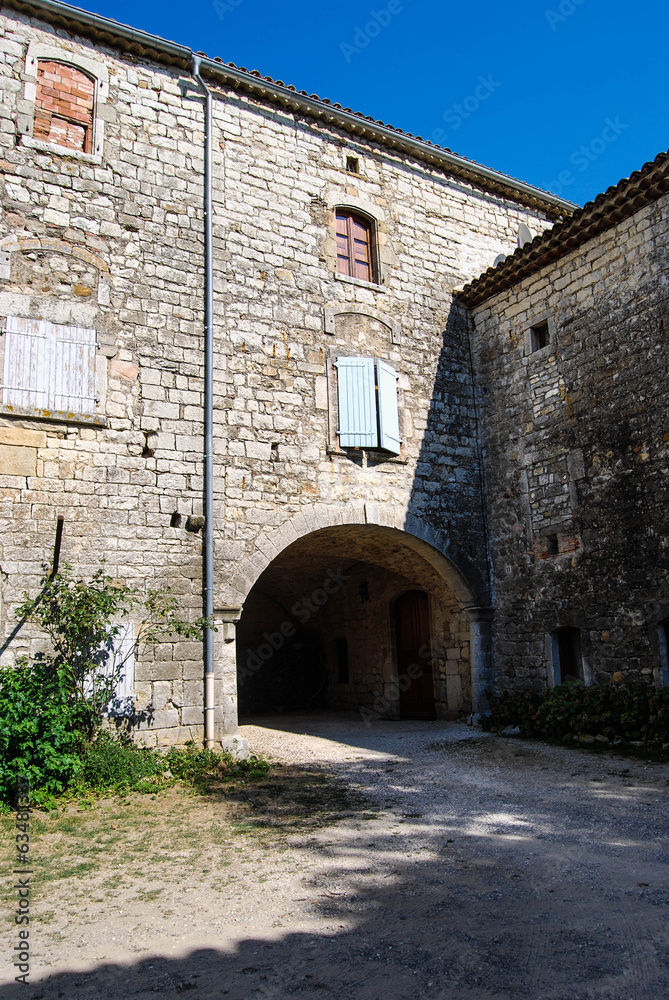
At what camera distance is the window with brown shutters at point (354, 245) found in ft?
33.4

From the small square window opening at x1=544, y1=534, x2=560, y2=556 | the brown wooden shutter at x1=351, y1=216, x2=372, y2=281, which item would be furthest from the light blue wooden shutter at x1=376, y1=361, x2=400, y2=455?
the small square window opening at x1=544, y1=534, x2=560, y2=556

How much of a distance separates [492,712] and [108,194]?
27.0ft

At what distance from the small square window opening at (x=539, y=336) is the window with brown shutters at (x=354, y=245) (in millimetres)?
2460

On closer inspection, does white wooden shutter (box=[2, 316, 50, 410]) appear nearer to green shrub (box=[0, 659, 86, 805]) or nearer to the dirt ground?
green shrub (box=[0, 659, 86, 805])

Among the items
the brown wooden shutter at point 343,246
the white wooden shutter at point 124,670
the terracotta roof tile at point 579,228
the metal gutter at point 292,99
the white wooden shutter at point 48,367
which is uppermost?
the metal gutter at point 292,99

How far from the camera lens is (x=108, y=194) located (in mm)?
8422

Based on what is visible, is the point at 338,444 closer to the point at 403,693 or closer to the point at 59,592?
the point at 59,592

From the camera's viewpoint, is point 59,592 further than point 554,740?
No

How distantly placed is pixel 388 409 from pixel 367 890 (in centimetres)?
666

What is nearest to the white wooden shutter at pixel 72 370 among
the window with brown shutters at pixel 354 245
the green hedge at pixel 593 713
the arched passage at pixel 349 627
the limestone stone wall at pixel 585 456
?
the arched passage at pixel 349 627

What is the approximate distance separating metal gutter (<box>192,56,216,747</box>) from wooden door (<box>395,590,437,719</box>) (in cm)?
462

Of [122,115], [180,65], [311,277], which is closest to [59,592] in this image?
[311,277]

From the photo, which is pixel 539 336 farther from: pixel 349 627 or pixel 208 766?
pixel 208 766

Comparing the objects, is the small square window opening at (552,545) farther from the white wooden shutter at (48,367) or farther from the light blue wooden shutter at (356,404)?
→ the white wooden shutter at (48,367)
